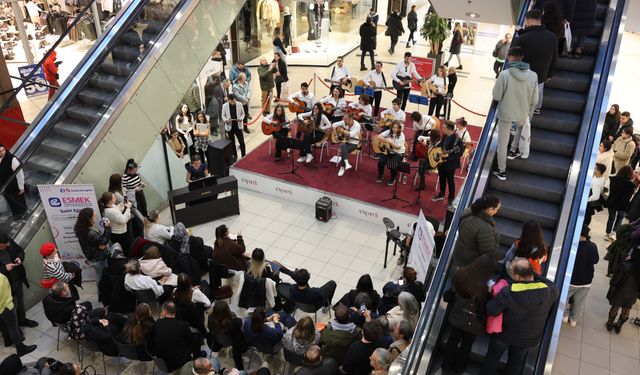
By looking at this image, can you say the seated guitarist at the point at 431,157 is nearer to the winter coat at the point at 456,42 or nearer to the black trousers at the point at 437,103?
the black trousers at the point at 437,103

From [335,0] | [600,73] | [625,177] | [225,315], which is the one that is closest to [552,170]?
[600,73]

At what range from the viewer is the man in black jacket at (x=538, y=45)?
20.8 feet

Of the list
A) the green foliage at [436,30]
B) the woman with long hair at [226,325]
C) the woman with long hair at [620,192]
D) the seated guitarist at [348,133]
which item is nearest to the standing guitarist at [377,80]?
the seated guitarist at [348,133]

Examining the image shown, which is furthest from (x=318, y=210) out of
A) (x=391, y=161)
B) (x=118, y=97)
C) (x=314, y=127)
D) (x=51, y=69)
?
(x=51, y=69)

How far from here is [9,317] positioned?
261 inches

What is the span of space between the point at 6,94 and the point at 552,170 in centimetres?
1054

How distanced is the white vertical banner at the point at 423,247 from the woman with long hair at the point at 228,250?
240 cm

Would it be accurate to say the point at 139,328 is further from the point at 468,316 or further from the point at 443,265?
the point at 468,316

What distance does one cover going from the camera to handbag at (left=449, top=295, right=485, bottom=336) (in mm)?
4492

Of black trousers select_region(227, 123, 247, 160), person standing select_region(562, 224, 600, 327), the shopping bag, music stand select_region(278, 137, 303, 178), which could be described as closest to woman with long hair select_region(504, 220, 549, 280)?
person standing select_region(562, 224, 600, 327)

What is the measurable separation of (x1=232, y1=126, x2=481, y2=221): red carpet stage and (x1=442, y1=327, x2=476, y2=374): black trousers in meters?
4.63

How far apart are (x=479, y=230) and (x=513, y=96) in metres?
1.86

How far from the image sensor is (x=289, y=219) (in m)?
9.94

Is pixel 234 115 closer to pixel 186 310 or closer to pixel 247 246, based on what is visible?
pixel 247 246
